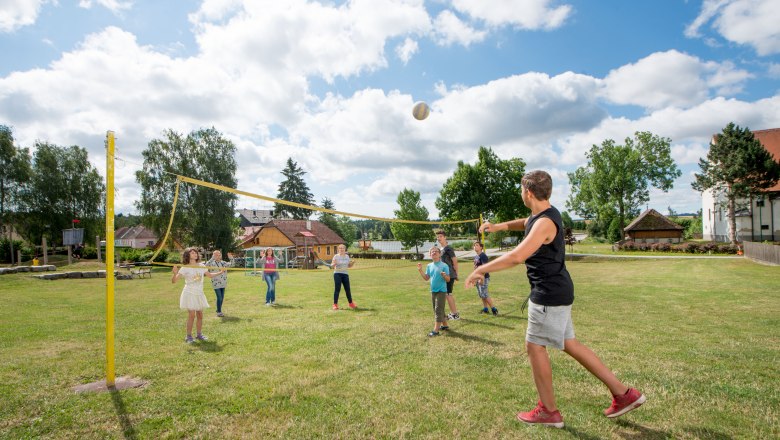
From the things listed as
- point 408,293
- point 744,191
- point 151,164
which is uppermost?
point 151,164

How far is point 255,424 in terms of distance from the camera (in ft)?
12.7

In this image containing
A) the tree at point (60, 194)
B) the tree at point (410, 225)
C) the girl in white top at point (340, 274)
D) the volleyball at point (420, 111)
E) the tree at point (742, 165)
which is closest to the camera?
the girl in white top at point (340, 274)

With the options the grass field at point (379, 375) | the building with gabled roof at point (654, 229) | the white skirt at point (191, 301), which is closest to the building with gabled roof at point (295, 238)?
the grass field at point (379, 375)

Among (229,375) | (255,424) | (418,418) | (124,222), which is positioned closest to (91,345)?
(229,375)

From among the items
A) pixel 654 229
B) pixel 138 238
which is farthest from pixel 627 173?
pixel 138 238

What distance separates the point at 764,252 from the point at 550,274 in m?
28.4

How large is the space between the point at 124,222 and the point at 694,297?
120021 millimetres

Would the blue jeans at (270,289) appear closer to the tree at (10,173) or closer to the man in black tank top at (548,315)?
the man in black tank top at (548,315)

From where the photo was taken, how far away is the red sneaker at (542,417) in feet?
11.9

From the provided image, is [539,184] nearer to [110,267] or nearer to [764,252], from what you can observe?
[110,267]

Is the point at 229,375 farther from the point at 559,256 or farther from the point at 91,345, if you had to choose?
the point at 559,256

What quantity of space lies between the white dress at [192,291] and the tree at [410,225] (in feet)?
147

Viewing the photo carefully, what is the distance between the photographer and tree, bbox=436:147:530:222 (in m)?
43.5

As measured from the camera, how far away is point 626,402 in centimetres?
366
